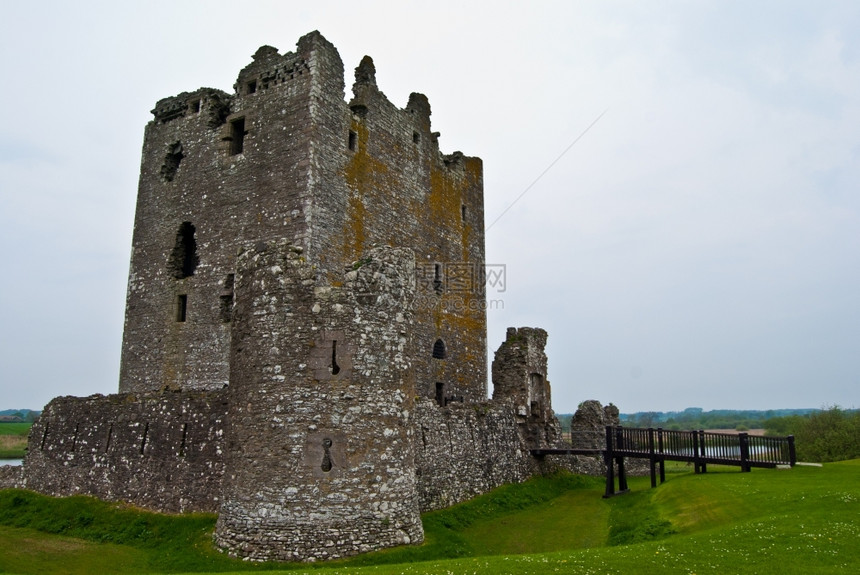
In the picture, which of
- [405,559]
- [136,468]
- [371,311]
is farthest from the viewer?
[136,468]

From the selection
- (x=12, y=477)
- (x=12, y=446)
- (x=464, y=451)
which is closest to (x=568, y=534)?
(x=464, y=451)

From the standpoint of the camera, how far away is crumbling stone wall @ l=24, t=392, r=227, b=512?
14273mm

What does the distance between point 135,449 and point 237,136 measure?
35.8ft

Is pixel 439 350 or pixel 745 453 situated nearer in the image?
pixel 745 453

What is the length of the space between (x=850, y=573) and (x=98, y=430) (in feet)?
52.3

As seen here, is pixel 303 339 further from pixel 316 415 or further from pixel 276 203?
pixel 276 203

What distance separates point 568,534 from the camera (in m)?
16.0

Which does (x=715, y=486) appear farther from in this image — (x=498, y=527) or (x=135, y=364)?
(x=135, y=364)

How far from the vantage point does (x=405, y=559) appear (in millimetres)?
11820

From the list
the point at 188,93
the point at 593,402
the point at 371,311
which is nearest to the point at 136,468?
the point at 371,311

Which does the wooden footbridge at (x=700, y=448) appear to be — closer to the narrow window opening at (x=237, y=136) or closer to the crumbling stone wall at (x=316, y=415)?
the crumbling stone wall at (x=316, y=415)

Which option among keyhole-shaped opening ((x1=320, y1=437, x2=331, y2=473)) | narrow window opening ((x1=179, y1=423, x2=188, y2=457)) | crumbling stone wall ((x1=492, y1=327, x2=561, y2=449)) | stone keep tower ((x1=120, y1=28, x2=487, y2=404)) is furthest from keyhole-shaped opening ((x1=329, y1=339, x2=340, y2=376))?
crumbling stone wall ((x1=492, y1=327, x2=561, y2=449))

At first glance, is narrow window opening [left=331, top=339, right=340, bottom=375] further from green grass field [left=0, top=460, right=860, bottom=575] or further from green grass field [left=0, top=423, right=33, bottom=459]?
green grass field [left=0, top=423, right=33, bottom=459]

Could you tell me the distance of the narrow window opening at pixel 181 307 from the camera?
21.9 metres
